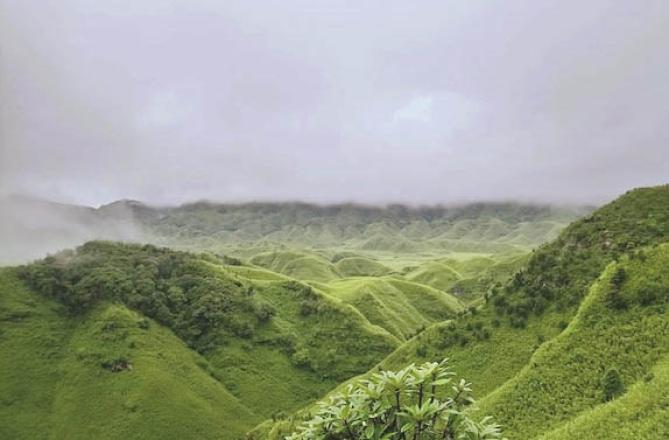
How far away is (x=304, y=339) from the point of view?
12506 cm

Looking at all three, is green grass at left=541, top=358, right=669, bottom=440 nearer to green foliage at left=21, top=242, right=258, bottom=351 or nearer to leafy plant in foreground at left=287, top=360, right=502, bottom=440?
leafy plant in foreground at left=287, top=360, right=502, bottom=440

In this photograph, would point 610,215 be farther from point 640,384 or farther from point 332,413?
point 332,413

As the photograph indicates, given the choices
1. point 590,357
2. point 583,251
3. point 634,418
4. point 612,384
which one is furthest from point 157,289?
point 634,418

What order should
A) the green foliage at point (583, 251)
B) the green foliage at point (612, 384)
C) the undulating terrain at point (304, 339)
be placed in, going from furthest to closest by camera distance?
the green foliage at point (583, 251), the undulating terrain at point (304, 339), the green foliage at point (612, 384)

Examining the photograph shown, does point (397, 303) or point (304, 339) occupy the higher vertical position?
point (397, 303)

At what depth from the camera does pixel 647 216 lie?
62250 mm

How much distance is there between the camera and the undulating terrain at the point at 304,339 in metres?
31.9

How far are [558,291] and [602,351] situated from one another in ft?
77.0

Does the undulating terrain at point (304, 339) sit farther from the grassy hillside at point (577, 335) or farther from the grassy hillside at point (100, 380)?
the grassy hillside at point (100, 380)

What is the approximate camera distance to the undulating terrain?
31.9 m

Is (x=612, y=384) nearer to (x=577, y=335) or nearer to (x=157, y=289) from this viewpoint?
(x=577, y=335)

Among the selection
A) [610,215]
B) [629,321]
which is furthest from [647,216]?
[629,321]

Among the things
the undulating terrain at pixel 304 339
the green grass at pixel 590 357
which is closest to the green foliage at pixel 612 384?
the undulating terrain at pixel 304 339

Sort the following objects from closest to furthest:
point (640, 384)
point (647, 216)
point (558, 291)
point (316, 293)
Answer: point (640, 384) → point (558, 291) → point (647, 216) → point (316, 293)
